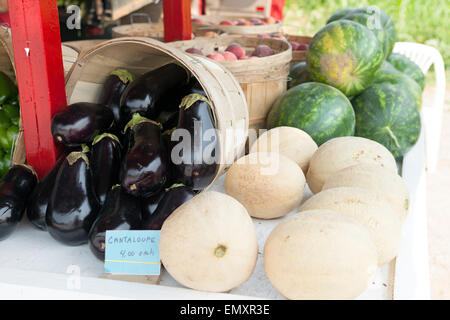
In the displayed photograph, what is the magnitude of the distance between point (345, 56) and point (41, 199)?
122 centimetres

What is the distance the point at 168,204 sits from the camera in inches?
38.9

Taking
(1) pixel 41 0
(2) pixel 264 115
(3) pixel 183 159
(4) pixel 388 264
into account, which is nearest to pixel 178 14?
(2) pixel 264 115

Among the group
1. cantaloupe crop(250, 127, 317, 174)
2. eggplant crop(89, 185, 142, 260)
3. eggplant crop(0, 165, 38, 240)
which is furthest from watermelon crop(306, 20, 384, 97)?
eggplant crop(0, 165, 38, 240)

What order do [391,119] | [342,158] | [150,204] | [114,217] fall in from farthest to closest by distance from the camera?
[391,119]
[342,158]
[150,204]
[114,217]

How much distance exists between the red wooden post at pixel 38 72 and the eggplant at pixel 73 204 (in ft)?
0.61

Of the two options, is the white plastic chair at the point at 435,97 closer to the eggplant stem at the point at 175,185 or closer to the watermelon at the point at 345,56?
the watermelon at the point at 345,56

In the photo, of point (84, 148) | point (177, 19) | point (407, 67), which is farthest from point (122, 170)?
point (407, 67)

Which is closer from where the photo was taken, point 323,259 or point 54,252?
point 323,259

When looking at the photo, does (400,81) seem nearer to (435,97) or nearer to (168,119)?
(435,97)

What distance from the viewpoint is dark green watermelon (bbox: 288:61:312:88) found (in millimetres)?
1923

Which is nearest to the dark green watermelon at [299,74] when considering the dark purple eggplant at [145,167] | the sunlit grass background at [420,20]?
the dark purple eggplant at [145,167]

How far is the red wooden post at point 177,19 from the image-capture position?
1.97 m
